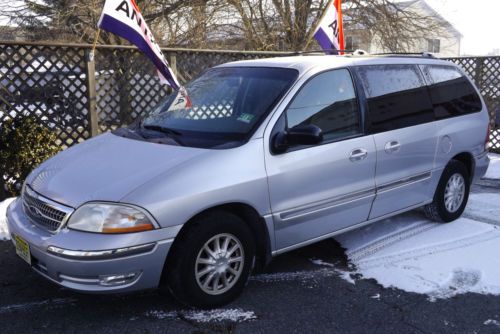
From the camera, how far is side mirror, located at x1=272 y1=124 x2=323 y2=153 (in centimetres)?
342

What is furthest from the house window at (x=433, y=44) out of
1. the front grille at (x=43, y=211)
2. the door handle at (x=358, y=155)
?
the front grille at (x=43, y=211)

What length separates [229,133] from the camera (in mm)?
3527

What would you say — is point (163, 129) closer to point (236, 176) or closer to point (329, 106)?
point (236, 176)

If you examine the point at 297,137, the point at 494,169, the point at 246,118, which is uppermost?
the point at 246,118

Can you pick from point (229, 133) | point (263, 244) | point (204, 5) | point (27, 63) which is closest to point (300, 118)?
point (229, 133)

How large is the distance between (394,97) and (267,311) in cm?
220

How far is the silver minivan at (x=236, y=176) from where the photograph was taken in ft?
9.73

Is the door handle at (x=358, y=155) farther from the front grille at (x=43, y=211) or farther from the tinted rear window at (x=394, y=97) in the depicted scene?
the front grille at (x=43, y=211)

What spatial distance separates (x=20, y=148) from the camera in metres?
5.79

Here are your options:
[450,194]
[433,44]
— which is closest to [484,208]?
[450,194]

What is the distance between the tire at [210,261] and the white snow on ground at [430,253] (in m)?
1.15

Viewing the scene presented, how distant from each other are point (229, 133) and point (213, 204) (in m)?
0.61

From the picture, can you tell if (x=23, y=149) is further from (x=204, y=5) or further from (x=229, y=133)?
(x=204, y=5)

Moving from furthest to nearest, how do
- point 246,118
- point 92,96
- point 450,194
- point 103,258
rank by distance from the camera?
point 92,96, point 450,194, point 246,118, point 103,258
